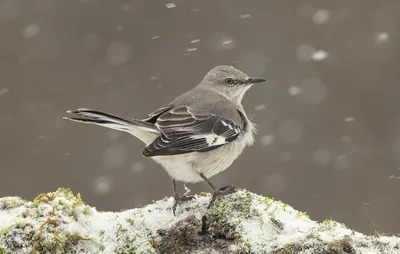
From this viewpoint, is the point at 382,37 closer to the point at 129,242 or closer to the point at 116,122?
the point at 116,122

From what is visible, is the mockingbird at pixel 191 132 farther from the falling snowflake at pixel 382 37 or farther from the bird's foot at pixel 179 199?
the falling snowflake at pixel 382 37

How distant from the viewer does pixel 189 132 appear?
Result: 15.1 feet

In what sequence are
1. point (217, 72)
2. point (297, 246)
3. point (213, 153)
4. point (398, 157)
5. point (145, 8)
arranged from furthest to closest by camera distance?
point (145, 8), point (398, 157), point (217, 72), point (213, 153), point (297, 246)

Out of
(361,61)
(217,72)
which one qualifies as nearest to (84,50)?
(361,61)

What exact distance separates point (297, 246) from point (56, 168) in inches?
296

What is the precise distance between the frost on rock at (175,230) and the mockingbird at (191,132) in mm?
429

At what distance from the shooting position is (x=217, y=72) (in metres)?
5.52

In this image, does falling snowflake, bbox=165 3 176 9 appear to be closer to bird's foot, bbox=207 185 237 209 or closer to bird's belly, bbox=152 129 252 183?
bird's belly, bbox=152 129 252 183

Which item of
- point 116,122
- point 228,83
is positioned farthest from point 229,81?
point 116,122

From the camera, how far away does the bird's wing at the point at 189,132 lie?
4.30 metres

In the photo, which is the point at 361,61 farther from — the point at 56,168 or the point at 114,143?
the point at 56,168

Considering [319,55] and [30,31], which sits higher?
[30,31]

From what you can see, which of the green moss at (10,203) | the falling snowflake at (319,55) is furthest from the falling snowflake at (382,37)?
the green moss at (10,203)

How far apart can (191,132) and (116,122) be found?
70 cm
